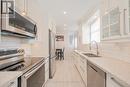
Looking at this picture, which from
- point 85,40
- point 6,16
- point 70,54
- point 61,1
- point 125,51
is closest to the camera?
point 6,16

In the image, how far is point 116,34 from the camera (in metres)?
2.15

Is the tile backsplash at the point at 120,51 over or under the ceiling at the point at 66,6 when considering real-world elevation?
under

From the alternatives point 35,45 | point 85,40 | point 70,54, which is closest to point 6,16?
point 35,45

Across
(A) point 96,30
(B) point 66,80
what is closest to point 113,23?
(B) point 66,80

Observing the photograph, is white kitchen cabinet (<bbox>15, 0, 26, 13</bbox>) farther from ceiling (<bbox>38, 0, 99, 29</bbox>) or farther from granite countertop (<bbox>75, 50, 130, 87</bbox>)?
ceiling (<bbox>38, 0, 99, 29</bbox>)

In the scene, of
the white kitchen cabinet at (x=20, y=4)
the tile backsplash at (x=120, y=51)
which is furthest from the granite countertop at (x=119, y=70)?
the white kitchen cabinet at (x=20, y=4)

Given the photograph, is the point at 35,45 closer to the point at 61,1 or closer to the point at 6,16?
the point at 61,1

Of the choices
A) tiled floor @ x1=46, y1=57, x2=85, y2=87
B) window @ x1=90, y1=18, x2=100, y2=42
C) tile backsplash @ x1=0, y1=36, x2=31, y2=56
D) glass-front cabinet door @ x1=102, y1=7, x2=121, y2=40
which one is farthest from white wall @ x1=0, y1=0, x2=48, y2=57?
window @ x1=90, y1=18, x2=100, y2=42

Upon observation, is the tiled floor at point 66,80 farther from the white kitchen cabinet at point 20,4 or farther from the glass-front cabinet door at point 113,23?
the white kitchen cabinet at point 20,4

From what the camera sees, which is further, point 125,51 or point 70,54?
point 70,54

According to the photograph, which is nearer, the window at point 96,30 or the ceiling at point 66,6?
the ceiling at point 66,6

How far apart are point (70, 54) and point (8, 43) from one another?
9700mm

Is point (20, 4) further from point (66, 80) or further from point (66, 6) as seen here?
point (66, 80)

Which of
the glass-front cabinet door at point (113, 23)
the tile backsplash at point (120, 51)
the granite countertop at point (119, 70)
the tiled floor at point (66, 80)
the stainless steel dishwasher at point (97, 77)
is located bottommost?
the tiled floor at point (66, 80)
